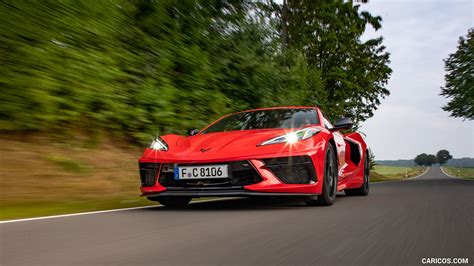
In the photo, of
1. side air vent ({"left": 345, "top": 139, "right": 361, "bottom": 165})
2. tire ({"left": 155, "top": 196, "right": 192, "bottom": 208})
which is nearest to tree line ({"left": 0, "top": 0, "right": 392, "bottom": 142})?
tire ({"left": 155, "top": 196, "right": 192, "bottom": 208})

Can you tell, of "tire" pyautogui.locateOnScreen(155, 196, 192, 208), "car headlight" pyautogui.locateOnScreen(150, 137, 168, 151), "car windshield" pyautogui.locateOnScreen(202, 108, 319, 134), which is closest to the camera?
"car headlight" pyautogui.locateOnScreen(150, 137, 168, 151)

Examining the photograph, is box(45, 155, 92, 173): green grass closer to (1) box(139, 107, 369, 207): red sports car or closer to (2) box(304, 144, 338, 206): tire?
(1) box(139, 107, 369, 207): red sports car

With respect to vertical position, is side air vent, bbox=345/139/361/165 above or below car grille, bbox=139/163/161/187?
above

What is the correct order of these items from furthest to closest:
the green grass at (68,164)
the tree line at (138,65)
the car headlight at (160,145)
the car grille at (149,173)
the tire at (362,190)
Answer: the tire at (362,190) → the green grass at (68,164) → the tree line at (138,65) → the car headlight at (160,145) → the car grille at (149,173)

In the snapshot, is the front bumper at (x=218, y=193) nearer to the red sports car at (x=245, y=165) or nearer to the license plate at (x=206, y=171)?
the red sports car at (x=245, y=165)

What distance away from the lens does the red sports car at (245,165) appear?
578 centimetres

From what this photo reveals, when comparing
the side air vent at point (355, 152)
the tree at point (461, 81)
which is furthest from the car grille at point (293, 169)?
the tree at point (461, 81)

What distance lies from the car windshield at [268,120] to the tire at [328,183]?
525 mm

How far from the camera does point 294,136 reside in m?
6.19

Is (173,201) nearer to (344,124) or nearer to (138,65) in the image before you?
(344,124)

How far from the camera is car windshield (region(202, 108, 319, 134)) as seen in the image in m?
6.98

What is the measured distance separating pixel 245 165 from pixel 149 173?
111cm

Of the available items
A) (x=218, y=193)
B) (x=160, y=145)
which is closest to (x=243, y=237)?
(x=218, y=193)

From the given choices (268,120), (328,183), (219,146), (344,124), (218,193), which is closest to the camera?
(218,193)
